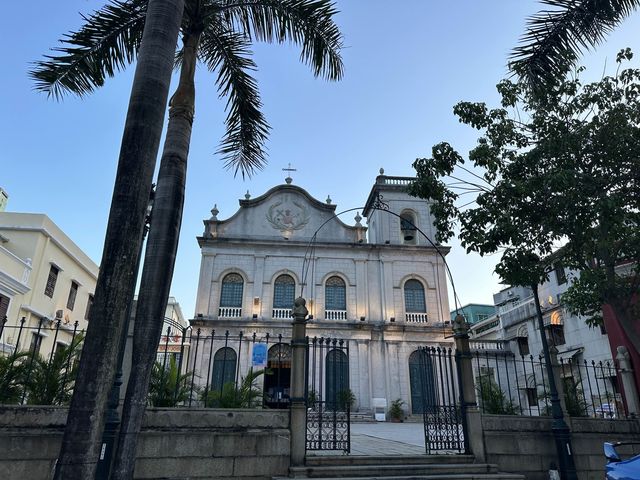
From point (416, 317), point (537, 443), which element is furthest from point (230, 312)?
point (537, 443)

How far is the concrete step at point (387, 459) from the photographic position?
21.8 feet

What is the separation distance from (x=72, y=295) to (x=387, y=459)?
23071mm

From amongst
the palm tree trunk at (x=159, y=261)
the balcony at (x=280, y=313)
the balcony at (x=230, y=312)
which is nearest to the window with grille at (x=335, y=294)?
the balcony at (x=280, y=313)

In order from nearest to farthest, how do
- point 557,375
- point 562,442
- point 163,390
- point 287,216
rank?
point 163,390, point 562,442, point 557,375, point 287,216

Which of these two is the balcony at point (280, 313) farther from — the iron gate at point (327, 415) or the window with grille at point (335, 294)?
the iron gate at point (327, 415)

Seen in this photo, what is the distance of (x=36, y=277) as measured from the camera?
792 inches

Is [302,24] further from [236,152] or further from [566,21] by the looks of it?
[566,21]

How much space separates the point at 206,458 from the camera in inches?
245

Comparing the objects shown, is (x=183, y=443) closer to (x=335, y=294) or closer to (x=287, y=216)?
(x=335, y=294)

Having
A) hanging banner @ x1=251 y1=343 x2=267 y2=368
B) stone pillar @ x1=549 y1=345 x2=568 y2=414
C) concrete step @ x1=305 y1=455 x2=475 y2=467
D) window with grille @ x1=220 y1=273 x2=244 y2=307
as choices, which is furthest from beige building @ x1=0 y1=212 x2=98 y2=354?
stone pillar @ x1=549 y1=345 x2=568 y2=414

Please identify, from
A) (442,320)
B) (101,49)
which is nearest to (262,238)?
(442,320)

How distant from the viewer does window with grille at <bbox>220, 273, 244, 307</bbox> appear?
73.5 ft

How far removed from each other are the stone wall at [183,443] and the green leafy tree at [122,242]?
128 inches

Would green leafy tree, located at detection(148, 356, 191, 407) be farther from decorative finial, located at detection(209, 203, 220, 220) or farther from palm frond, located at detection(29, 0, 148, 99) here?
decorative finial, located at detection(209, 203, 220, 220)
